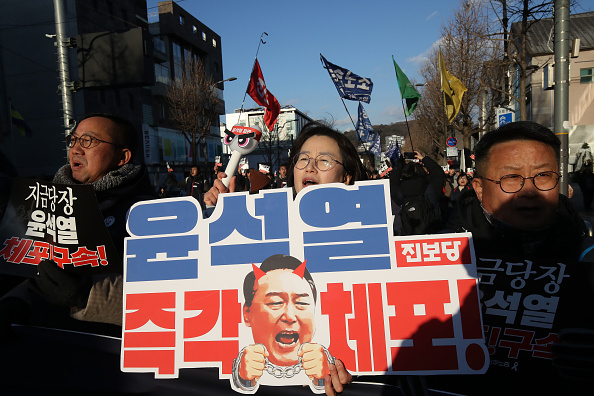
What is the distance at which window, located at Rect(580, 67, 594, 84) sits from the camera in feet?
84.8

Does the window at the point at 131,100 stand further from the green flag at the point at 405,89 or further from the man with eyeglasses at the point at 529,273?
the man with eyeglasses at the point at 529,273

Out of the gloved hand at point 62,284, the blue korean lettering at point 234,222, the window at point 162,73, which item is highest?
the window at point 162,73

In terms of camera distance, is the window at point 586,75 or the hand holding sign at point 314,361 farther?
the window at point 586,75

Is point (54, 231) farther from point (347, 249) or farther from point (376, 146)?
point (376, 146)

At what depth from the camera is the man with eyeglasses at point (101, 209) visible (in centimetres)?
180

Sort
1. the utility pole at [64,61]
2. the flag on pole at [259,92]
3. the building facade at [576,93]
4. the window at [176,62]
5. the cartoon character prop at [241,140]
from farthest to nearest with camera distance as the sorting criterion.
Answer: the window at [176,62]
the building facade at [576,93]
the flag on pole at [259,92]
the utility pole at [64,61]
the cartoon character prop at [241,140]

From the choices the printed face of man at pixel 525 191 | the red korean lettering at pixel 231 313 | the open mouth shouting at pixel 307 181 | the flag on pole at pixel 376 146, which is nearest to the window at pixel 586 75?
the flag on pole at pixel 376 146

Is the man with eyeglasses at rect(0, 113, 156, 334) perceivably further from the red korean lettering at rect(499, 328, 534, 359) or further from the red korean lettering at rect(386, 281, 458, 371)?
the red korean lettering at rect(499, 328, 534, 359)

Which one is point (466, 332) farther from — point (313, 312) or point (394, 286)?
point (313, 312)

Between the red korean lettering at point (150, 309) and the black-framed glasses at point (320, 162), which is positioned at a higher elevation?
the black-framed glasses at point (320, 162)

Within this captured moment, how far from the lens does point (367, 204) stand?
5.13 feet

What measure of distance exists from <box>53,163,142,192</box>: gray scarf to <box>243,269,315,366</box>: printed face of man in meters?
1.00

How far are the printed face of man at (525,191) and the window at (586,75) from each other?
3027cm

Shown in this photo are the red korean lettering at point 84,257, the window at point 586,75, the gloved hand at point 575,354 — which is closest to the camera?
the gloved hand at point 575,354
